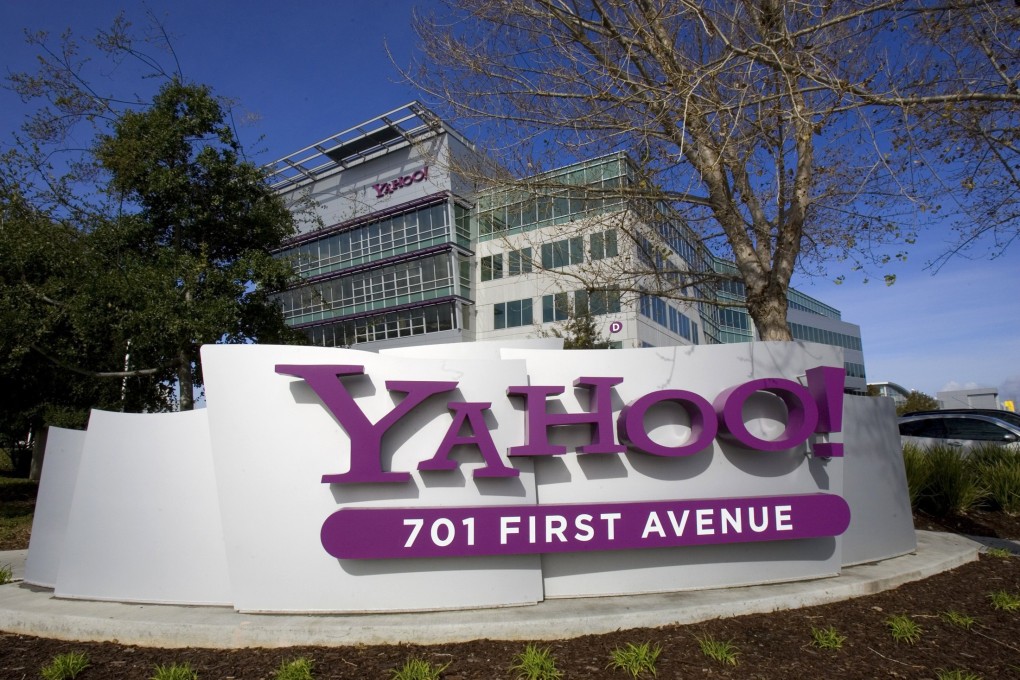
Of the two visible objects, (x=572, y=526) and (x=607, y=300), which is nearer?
(x=572, y=526)

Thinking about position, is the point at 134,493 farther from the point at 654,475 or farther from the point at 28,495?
the point at 28,495

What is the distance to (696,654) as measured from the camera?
469 centimetres

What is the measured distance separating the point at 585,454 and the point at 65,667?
4.25 meters

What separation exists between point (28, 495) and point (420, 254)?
24065 millimetres

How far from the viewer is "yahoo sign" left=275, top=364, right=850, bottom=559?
5398 mm

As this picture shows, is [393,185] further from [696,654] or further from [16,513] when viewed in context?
[696,654]

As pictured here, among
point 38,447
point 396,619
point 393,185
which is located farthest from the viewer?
point 393,185

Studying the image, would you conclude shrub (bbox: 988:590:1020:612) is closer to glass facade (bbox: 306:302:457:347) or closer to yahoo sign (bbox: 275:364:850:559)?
yahoo sign (bbox: 275:364:850:559)

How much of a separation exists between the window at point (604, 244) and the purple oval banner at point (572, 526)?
4527 millimetres

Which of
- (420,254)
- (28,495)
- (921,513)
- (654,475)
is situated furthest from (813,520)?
(420,254)

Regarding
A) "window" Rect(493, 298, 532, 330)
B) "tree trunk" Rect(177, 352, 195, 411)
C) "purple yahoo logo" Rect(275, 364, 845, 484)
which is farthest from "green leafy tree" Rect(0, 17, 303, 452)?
"window" Rect(493, 298, 532, 330)

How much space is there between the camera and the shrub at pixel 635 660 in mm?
4416

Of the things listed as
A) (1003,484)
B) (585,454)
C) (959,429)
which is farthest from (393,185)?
(585,454)

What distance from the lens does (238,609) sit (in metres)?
5.38
